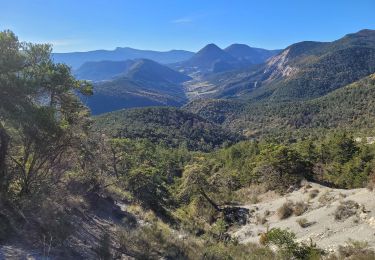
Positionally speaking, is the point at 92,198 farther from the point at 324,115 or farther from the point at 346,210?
the point at 324,115

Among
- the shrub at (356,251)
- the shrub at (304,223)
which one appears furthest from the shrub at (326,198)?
the shrub at (356,251)

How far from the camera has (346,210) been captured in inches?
746

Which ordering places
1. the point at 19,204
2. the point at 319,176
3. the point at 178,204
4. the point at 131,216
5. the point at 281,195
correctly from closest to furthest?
the point at 19,204 < the point at 131,216 < the point at 281,195 < the point at 319,176 < the point at 178,204

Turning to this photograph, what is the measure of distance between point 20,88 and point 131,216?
966 centimetres

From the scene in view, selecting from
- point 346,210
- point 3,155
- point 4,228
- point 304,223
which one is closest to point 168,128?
point 304,223

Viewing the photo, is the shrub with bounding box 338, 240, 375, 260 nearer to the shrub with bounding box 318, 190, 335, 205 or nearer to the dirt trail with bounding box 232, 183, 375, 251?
the dirt trail with bounding box 232, 183, 375, 251

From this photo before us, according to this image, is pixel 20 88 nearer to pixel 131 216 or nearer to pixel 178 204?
pixel 131 216

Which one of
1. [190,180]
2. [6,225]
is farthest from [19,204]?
[190,180]

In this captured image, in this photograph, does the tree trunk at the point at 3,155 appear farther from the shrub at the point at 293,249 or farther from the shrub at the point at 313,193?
the shrub at the point at 313,193

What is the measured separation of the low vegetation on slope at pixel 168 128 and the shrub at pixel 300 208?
87211mm

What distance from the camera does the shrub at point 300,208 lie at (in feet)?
75.3

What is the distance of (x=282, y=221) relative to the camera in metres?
23.1

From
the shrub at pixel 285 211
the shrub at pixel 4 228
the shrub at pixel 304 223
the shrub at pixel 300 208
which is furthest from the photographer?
the shrub at pixel 285 211

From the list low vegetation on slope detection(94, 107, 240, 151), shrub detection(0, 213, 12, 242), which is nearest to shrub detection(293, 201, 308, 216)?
shrub detection(0, 213, 12, 242)
